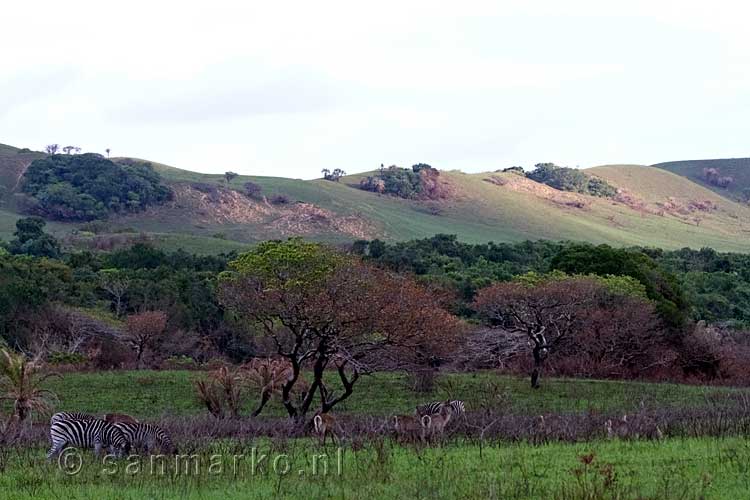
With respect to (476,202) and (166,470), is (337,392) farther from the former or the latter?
(476,202)

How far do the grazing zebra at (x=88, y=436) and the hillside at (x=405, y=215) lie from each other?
3223 inches

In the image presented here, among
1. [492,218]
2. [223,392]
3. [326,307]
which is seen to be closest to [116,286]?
[223,392]

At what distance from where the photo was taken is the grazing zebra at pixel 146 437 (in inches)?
700

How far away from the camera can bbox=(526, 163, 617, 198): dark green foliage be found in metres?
176

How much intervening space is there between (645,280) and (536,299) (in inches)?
499

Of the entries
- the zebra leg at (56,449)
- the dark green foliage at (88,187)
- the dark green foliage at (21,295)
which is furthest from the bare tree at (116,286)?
the dark green foliage at (88,187)

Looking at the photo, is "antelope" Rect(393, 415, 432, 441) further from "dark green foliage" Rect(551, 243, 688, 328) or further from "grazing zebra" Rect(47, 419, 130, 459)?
"dark green foliage" Rect(551, 243, 688, 328)

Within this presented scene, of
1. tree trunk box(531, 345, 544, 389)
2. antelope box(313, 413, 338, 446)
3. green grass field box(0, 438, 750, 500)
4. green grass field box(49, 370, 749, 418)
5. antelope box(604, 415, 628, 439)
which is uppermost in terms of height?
green grass field box(0, 438, 750, 500)

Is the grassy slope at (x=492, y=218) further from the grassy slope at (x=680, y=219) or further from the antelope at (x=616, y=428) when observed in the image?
the antelope at (x=616, y=428)

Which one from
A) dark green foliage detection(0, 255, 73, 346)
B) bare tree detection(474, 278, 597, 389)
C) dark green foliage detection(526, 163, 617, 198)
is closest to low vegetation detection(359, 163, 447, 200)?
dark green foliage detection(526, 163, 617, 198)

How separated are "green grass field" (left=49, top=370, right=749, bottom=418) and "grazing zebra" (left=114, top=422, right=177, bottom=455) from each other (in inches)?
473

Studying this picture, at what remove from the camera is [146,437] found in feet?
59.1

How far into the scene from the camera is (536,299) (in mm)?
40250

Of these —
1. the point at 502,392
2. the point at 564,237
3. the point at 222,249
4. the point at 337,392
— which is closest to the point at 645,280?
the point at 502,392
